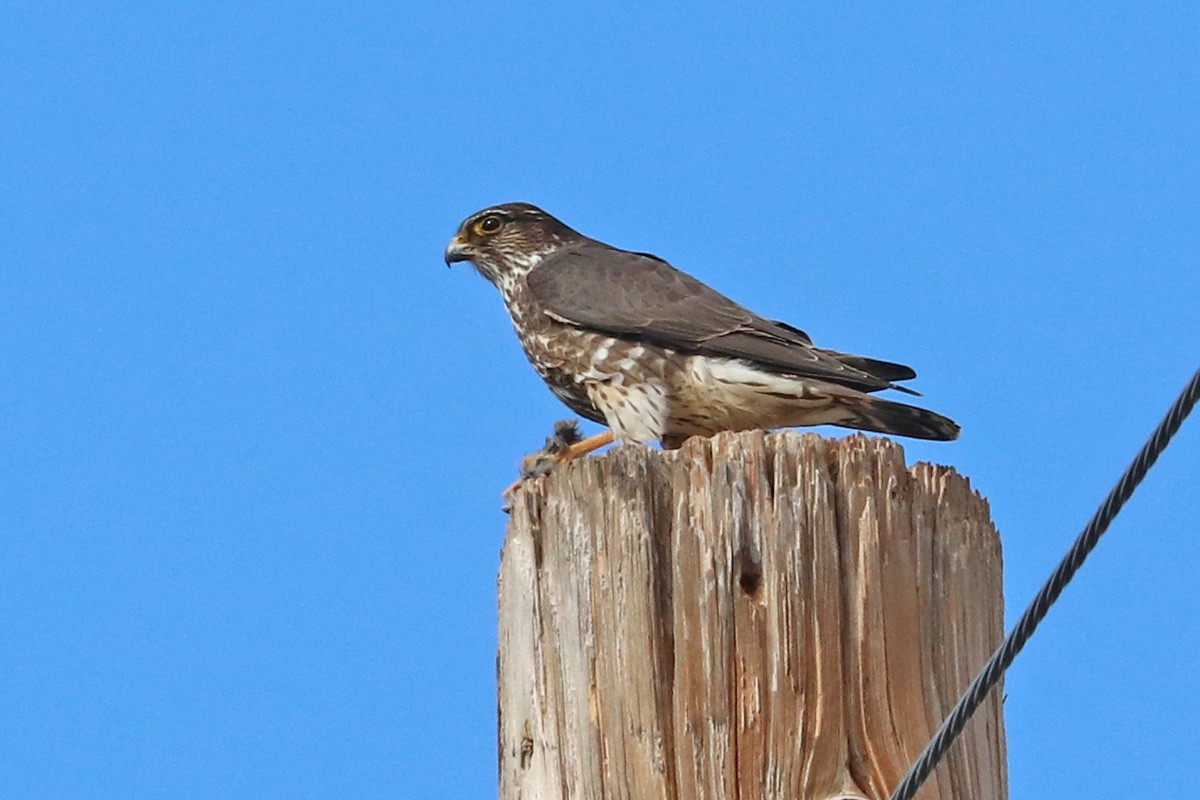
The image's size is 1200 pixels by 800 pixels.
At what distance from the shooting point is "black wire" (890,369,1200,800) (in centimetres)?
282

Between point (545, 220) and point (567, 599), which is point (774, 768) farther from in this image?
point (545, 220)

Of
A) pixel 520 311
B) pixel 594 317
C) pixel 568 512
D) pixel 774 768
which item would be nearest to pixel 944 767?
pixel 774 768

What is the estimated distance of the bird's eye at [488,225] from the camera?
795 cm

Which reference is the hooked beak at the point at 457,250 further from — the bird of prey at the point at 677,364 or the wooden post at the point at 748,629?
the wooden post at the point at 748,629

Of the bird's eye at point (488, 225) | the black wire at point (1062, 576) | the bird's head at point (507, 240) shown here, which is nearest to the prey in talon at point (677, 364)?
→ the bird's head at point (507, 240)

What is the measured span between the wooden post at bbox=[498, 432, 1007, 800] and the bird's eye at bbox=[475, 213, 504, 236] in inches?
168

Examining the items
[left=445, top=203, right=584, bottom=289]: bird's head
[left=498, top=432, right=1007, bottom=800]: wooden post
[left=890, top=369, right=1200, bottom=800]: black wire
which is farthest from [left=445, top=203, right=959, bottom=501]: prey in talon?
[left=890, top=369, right=1200, bottom=800]: black wire

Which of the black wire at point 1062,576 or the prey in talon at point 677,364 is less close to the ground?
the prey in talon at point 677,364

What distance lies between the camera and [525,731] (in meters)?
3.73

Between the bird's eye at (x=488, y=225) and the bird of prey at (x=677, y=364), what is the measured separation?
2.40 feet

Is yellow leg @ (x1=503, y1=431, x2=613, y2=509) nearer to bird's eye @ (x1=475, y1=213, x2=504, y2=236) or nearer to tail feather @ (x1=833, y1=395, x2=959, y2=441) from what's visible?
tail feather @ (x1=833, y1=395, x2=959, y2=441)

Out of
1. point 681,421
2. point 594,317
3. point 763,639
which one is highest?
point 594,317

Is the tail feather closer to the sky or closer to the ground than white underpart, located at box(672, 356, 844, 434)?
closer to the ground

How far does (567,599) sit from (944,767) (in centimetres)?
85
